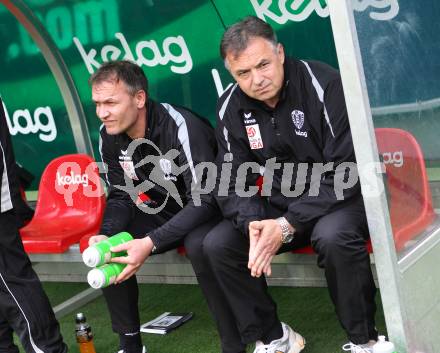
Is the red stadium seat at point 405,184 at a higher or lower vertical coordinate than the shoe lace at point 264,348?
higher

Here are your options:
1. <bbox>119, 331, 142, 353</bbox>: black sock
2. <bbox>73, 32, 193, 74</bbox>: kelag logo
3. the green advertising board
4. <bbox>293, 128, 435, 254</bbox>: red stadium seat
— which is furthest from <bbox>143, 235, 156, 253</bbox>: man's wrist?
<bbox>73, 32, 193, 74</bbox>: kelag logo

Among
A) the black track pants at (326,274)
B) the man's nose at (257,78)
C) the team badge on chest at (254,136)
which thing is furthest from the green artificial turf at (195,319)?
the man's nose at (257,78)

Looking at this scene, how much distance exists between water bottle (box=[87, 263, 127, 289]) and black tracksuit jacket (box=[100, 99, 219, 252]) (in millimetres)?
247

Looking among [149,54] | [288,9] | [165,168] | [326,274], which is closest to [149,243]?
[165,168]

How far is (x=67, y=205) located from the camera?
5.38 m

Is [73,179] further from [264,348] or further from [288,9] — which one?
[264,348]

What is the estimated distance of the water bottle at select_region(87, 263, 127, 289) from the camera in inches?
151

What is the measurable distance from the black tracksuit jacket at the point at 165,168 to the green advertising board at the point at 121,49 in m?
0.92

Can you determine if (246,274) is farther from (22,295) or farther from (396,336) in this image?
(22,295)

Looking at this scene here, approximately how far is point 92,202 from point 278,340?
175 centimetres

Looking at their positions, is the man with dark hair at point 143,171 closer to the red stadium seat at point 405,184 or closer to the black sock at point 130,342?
the black sock at point 130,342

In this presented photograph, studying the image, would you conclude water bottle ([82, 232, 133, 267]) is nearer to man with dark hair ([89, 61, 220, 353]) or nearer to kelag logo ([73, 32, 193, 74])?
man with dark hair ([89, 61, 220, 353])

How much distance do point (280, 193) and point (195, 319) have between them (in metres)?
1.22

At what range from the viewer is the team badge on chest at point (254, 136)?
395 centimetres
